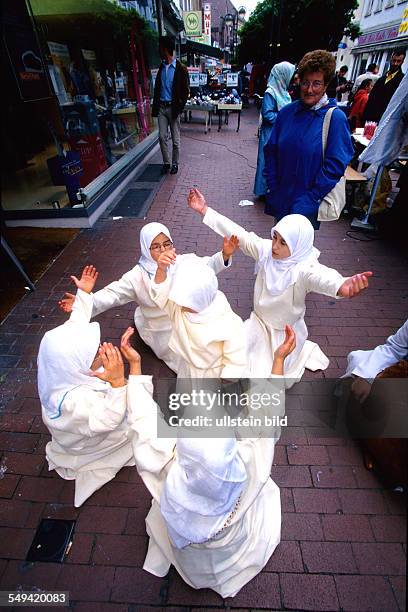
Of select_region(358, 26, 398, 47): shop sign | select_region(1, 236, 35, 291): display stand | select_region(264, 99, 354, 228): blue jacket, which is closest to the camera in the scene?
select_region(264, 99, 354, 228): blue jacket

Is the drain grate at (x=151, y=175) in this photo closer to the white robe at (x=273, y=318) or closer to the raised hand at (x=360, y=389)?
the white robe at (x=273, y=318)

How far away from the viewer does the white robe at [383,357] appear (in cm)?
249

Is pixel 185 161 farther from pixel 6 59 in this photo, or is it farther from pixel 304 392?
pixel 304 392

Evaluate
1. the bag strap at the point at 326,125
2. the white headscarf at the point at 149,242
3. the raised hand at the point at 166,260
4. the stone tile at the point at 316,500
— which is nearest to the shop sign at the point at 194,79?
the bag strap at the point at 326,125

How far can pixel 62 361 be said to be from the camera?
183 centimetres

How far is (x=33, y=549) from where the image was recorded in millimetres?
1969

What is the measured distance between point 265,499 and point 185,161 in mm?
9136

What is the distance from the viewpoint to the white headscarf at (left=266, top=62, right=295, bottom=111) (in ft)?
16.2

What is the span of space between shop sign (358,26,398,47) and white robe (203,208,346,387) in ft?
88.1

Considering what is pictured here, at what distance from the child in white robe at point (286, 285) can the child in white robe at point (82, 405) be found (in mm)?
1329

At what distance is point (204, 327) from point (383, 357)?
1.56 metres

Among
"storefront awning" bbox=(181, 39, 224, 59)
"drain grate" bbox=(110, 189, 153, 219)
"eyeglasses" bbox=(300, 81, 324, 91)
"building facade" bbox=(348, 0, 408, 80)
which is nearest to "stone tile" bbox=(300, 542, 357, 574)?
"eyeglasses" bbox=(300, 81, 324, 91)

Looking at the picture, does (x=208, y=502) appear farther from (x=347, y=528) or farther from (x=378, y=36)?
(x=378, y=36)

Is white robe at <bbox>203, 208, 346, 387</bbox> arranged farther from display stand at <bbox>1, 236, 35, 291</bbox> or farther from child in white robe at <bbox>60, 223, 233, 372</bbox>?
display stand at <bbox>1, 236, 35, 291</bbox>
